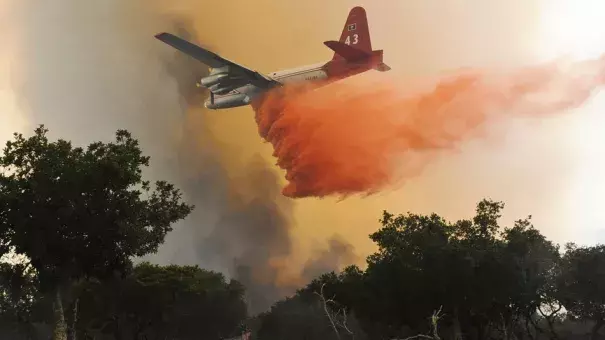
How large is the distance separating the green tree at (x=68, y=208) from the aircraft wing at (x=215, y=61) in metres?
17.1

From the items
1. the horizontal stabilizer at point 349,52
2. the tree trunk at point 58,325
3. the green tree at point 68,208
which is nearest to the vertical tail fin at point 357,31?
the horizontal stabilizer at point 349,52

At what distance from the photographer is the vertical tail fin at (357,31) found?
5997 cm

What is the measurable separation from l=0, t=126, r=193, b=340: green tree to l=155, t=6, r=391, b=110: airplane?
1811 cm

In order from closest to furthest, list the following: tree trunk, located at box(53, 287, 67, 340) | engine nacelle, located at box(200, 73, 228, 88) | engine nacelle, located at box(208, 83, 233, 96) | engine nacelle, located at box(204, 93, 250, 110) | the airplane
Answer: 1. tree trunk, located at box(53, 287, 67, 340)
2. the airplane
3. engine nacelle, located at box(200, 73, 228, 88)
4. engine nacelle, located at box(208, 83, 233, 96)
5. engine nacelle, located at box(204, 93, 250, 110)

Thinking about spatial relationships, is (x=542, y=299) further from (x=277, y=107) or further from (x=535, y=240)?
(x=277, y=107)

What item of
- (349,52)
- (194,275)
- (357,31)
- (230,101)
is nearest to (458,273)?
(349,52)

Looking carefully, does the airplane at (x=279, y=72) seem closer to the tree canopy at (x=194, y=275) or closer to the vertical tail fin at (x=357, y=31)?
the vertical tail fin at (x=357, y=31)

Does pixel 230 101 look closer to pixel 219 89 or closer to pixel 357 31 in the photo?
pixel 219 89

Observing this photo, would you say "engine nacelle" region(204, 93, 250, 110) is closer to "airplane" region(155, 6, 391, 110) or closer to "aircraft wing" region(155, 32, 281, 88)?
"airplane" region(155, 6, 391, 110)

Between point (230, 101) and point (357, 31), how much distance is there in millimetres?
16158

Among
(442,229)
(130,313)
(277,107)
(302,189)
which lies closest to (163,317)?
(130,313)

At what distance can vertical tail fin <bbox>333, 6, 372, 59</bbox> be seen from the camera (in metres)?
60.0

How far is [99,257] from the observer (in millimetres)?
40531

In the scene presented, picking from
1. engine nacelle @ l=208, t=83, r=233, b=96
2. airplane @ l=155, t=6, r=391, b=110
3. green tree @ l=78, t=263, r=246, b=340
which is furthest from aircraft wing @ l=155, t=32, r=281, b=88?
green tree @ l=78, t=263, r=246, b=340
